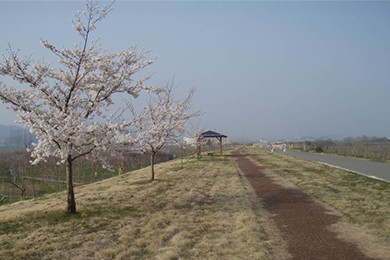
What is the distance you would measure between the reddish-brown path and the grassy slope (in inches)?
18.8

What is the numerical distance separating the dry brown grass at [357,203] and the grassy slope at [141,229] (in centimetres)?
171

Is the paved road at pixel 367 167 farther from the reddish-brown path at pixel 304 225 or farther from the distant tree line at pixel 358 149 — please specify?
the reddish-brown path at pixel 304 225

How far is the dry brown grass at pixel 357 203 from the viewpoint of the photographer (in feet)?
20.2

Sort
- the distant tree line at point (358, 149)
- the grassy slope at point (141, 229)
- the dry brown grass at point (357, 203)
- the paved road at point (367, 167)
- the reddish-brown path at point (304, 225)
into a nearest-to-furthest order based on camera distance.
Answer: the reddish-brown path at point (304, 225) → the grassy slope at point (141, 229) → the dry brown grass at point (357, 203) → the paved road at point (367, 167) → the distant tree line at point (358, 149)

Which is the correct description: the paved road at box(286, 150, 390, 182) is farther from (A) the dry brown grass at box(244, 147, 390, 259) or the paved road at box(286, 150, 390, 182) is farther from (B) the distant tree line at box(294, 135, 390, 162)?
(B) the distant tree line at box(294, 135, 390, 162)

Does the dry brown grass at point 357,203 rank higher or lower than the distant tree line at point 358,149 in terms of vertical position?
lower

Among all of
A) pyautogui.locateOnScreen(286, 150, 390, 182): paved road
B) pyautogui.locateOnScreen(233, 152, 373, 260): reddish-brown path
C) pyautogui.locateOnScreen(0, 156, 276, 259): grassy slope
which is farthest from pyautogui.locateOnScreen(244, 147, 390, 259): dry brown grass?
pyautogui.locateOnScreen(0, 156, 276, 259): grassy slope

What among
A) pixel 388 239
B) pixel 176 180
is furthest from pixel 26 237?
pixel 176 180

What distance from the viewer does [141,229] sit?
7.17 metres

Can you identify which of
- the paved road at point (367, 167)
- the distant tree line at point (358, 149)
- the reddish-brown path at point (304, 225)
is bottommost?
the reddish-brown path at point (304, 225)

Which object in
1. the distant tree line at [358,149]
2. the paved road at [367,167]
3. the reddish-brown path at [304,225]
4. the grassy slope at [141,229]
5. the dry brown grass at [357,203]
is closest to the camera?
the reddish-brown path at [304,225]

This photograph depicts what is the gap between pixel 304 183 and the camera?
532 inches

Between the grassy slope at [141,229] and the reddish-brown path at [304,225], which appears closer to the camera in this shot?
the reddish-brown path at [304,225]

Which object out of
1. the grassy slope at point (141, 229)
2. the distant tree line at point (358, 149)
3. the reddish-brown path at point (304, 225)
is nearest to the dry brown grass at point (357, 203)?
the reddish-brown path at point (304, 225)
